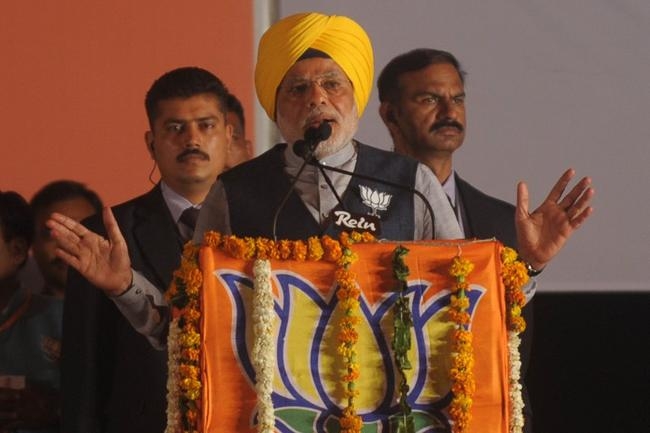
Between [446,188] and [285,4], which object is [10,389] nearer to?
[446,188]

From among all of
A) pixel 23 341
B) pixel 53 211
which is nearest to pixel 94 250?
pixel 23 341

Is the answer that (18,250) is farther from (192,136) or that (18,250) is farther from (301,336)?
(301,336)

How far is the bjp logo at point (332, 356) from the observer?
2.14 meters

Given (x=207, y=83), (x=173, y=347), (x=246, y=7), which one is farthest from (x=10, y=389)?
(x=246, y=7)

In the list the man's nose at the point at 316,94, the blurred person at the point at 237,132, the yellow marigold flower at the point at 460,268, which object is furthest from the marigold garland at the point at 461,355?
the blurred person at the point at 237,132

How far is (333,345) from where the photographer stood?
2.15 m

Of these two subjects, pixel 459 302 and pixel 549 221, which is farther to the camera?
pixel 549 221

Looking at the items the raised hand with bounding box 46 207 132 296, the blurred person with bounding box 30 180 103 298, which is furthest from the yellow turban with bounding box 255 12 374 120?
the blurred person with bounding box 30 180 103 298

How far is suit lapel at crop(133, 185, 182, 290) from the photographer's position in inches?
127

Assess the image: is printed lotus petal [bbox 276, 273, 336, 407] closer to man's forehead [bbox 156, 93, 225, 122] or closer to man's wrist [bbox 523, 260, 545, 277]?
man's wrist [bbox 523, 260, 545, 277]

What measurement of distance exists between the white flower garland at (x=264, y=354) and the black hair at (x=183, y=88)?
4.98ft

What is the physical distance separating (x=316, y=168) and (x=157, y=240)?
773 mm

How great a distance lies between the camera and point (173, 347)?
2.21 m

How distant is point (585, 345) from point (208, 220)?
190 centimetres
